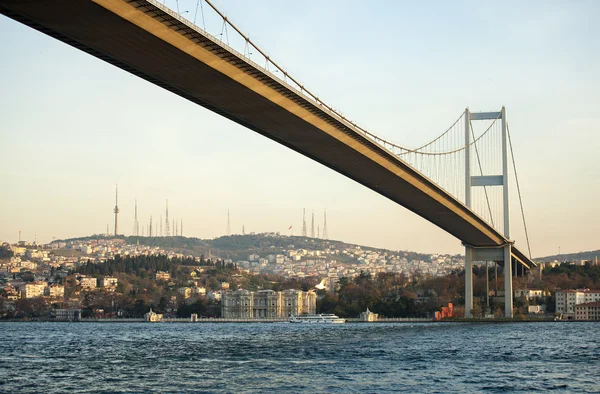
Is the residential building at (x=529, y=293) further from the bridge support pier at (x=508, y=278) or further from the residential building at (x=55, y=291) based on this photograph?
the residential building at (x=55, y=291)

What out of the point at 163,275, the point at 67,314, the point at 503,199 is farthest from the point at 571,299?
the point at 163,275

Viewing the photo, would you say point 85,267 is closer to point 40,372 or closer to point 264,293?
point 264,293

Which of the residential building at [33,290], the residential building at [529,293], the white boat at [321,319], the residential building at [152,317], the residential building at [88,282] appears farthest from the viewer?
the residential building at [88,282]

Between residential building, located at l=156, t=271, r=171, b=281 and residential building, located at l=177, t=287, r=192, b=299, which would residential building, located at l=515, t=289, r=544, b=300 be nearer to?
residential building, located at l=177, t=287, r=192, b=299

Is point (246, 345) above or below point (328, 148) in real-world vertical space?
below

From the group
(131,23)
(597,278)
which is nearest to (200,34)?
(131,23)

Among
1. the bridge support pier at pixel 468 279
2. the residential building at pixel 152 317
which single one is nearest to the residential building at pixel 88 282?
the residential building at pixel 152 317

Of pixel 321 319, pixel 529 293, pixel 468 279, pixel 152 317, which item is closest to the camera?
pixel 468 279

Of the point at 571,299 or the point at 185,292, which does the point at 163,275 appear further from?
the point at 571,299
